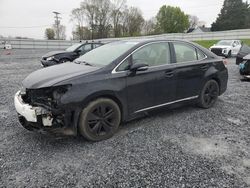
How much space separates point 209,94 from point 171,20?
6117 centimetres

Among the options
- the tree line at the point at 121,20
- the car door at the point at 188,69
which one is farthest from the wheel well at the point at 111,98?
the tree line at the point at 121,20

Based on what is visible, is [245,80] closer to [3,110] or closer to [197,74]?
[197,74]

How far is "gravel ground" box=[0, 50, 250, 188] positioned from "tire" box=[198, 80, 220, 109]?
1.68 ft

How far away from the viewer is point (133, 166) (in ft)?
9.39

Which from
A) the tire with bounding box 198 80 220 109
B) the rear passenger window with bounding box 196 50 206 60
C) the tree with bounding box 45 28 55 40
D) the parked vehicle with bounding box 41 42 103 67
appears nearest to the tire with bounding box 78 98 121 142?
the tire with bounding box 198 80 220 109

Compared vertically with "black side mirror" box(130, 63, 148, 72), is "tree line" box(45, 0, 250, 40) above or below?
above

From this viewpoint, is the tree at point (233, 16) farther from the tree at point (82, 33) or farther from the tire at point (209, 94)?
the tire at point (209, 94)

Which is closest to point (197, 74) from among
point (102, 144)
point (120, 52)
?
point (120, 52)

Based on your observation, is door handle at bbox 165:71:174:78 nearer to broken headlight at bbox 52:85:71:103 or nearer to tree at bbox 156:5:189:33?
broken headlight at bbox 52:85:71:103

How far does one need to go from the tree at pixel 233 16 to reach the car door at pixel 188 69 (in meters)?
51.0

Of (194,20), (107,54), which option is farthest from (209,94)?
(194,20)

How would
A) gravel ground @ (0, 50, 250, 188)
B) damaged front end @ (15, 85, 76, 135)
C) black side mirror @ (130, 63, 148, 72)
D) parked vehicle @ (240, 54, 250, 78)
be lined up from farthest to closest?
1. parked vehicle @ (240, 54, 250, 78)
2. black side mirror @ (130, 63, 148, 72)
3. damaged front end @ (15, 85, 76, 135)
4. gravel ground @ (0, 50, 250, 188)

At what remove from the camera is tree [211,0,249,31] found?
162 feet

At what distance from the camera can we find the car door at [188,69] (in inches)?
175
